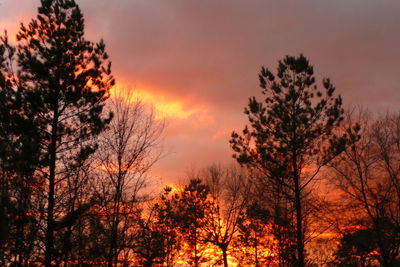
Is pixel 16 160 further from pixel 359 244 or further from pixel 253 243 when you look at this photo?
pixel 253 243

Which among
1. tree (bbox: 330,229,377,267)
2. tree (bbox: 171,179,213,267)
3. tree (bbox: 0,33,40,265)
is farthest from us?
tree (bbox: 171,179,213,267)

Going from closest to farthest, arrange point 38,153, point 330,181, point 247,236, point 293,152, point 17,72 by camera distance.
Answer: point 38,153, point 17,72, point 293,152, point 330,181, point 247,236

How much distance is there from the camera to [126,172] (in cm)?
1616

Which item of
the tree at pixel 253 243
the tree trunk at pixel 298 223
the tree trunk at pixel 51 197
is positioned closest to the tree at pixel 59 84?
the tree trunk at pixel 51 197

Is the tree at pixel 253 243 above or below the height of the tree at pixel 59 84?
below

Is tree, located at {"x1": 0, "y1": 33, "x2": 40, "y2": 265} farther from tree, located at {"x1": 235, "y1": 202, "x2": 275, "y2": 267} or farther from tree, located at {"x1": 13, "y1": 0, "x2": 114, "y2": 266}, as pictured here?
tree, located at {"x1": 235, "y1": 202, "x2": 275, "y2": 267}

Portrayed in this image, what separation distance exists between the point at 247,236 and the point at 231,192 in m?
4.35

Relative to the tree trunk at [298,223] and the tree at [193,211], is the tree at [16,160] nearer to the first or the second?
the tree trunk at [298,223]

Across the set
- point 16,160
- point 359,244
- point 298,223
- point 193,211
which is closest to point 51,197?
point 16,160

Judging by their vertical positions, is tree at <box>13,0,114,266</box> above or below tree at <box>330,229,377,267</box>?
above

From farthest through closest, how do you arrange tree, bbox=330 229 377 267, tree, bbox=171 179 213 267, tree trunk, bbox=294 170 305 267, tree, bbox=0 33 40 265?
tree, bbox=171 179 213 267 < tree, bbox=330 229 377 267 < tree trunk, bbox=294 170 305 267 < tree, bbox=0 33 40 265

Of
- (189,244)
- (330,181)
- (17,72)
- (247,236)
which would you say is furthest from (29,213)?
(189,244)

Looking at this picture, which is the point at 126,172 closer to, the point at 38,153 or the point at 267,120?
the point at 38,153

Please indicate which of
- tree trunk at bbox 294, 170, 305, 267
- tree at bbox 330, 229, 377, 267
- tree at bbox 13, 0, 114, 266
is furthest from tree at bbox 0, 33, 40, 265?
tree at bbox 330, 229, 377, 267
